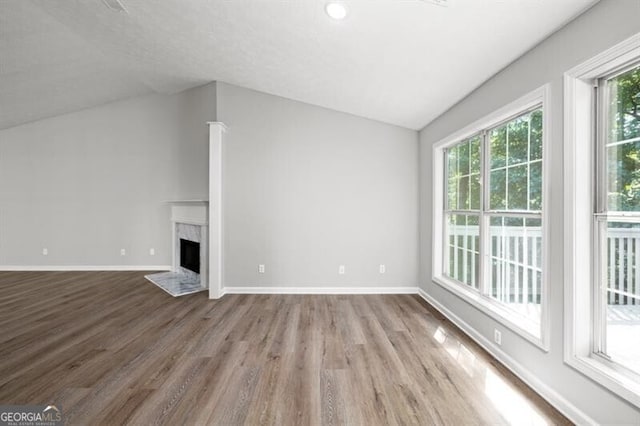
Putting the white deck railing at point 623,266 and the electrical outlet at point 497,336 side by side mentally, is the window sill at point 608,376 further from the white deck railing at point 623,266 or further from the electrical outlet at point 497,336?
the electrical outlet at point 497,336

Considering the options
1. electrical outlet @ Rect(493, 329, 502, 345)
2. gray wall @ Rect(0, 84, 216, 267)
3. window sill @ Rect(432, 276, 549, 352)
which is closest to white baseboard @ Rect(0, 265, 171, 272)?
gray wall @ Rect(0, 84, 216, 267)

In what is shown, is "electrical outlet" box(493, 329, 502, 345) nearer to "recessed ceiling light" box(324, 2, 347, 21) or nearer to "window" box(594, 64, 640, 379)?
"window" box(594, 64, 640, 379)

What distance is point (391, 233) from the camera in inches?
173

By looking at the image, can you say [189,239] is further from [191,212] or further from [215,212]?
[215,212]

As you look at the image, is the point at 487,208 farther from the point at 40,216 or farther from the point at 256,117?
the point at 40,216

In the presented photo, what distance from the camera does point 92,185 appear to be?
568cm

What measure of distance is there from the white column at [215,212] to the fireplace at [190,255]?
102cm

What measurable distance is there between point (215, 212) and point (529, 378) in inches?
151

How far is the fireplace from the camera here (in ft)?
16.2

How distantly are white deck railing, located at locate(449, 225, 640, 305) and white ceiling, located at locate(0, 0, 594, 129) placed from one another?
4.54 feet

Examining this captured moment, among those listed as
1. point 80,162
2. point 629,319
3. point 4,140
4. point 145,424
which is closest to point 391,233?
point 629,319

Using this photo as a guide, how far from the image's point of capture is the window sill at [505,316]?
1972mm

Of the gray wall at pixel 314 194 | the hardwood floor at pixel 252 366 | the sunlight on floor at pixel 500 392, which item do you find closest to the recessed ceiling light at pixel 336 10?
the gray wall at pixel 314 194

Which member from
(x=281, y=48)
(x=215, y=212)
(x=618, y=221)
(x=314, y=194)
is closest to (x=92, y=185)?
(x=215, y=212)
